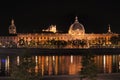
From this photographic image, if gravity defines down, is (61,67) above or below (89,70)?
below

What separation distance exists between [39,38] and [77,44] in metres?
33.4

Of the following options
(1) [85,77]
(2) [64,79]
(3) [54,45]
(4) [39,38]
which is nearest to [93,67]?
(1) [85,77]

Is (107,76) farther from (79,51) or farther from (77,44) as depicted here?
(77,44)

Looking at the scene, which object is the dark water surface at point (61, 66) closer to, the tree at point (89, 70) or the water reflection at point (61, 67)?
the water reflection at point (61, 67)

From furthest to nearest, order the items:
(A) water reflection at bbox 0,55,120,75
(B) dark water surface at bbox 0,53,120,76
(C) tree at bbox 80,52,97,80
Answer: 1. (A) water reflection at bbox 0,55,120,75
2. (B) dark water surface at bbox 0,53,120,76
3. (C) tree at bbox 80,52,97,80

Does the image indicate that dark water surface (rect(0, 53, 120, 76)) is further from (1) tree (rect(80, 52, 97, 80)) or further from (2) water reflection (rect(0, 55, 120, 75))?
(1) tree (rect(80, 52, 97, 80))

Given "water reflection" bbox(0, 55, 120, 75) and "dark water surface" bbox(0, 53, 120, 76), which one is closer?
"dark water surface" bbox(0, 53, 120, 76)

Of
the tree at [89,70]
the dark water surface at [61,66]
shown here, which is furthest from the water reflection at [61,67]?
the tree at [89,70]

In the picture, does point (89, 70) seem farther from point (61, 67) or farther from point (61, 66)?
point (61, 66)

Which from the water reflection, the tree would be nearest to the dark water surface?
the water reflection

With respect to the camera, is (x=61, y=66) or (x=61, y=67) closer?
(x=61, y=67)

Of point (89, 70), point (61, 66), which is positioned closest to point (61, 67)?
point (61, 66)

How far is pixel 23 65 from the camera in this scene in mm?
43500

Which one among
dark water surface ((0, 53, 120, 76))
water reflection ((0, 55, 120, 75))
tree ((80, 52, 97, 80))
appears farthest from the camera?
water reflection ((0, 55, 120, 75))
